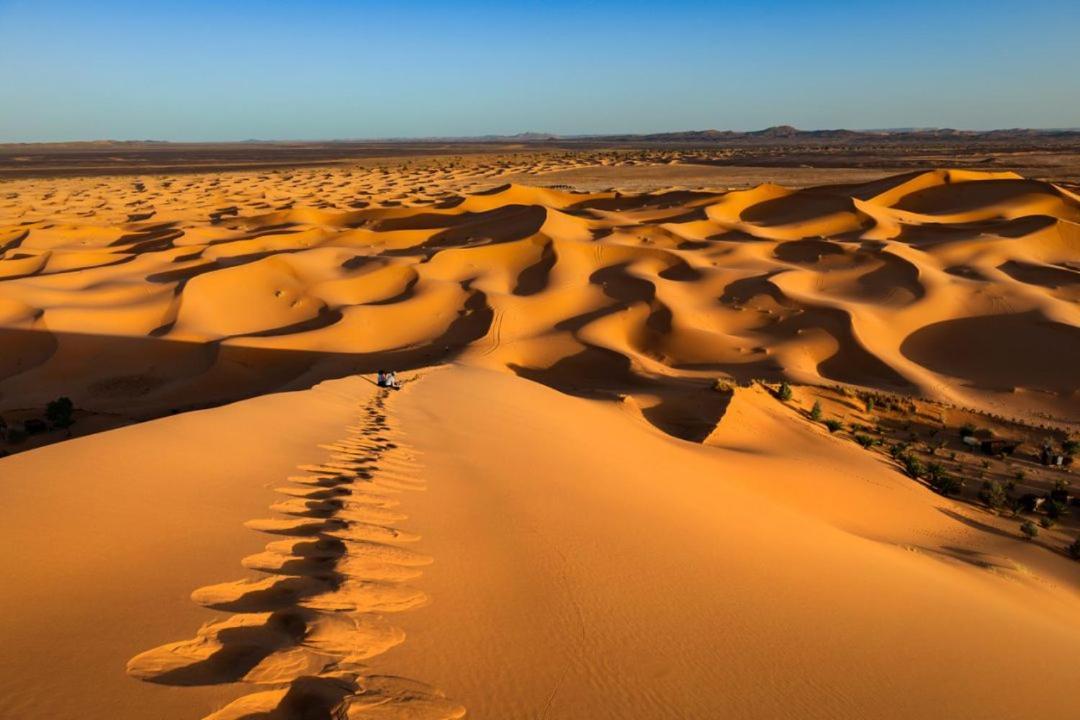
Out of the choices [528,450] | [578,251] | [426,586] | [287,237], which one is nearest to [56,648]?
[426,586]

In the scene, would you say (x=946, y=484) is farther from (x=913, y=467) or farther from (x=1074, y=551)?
(x=1074, y=551)

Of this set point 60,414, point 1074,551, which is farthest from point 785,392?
point 60,414

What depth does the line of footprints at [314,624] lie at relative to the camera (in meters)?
2.18

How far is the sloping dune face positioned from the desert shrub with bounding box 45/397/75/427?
95cm

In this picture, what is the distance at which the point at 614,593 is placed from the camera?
3326 millimetres

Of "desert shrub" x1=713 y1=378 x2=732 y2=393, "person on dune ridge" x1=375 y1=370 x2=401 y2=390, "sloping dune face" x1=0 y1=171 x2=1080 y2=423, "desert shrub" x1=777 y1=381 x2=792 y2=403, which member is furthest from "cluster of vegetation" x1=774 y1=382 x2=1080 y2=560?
"person on dune ridge" x1=375 y1=370 x2=401 y2=390

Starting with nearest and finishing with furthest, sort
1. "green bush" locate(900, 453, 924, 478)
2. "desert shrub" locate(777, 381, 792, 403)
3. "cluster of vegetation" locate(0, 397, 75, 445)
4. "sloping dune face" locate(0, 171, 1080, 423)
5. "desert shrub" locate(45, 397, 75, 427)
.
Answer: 1. "green bush" locate(900, 453, 924, 478)
2. "cluster of vegetation" locate(0, 397, 75, 445)
3. "desert shrub" locate(45, 397, 75, 427)
4. "desert shrub" locate(777, 381, 792, 403)
5. "sloping dune face" locate(0, 171, 1080, 423)

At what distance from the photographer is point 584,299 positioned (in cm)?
1597

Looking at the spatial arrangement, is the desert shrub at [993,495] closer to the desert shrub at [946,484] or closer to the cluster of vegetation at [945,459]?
the cluster of vegetation at [945,459]

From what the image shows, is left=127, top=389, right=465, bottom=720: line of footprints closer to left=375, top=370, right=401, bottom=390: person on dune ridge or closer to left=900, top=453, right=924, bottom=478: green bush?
left=375, top=370, right=401, bottom=390: person on dune ridge

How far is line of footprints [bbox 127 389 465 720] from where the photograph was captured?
2.18 meters

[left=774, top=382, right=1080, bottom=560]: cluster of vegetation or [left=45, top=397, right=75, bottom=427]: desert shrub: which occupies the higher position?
[left=45, top=397, right=75, bottom=427]: desert shrub

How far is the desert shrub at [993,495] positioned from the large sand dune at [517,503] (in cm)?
53

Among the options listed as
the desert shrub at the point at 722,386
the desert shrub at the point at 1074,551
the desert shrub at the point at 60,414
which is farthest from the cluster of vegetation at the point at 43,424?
the desert shrub at the point at 1074,551
